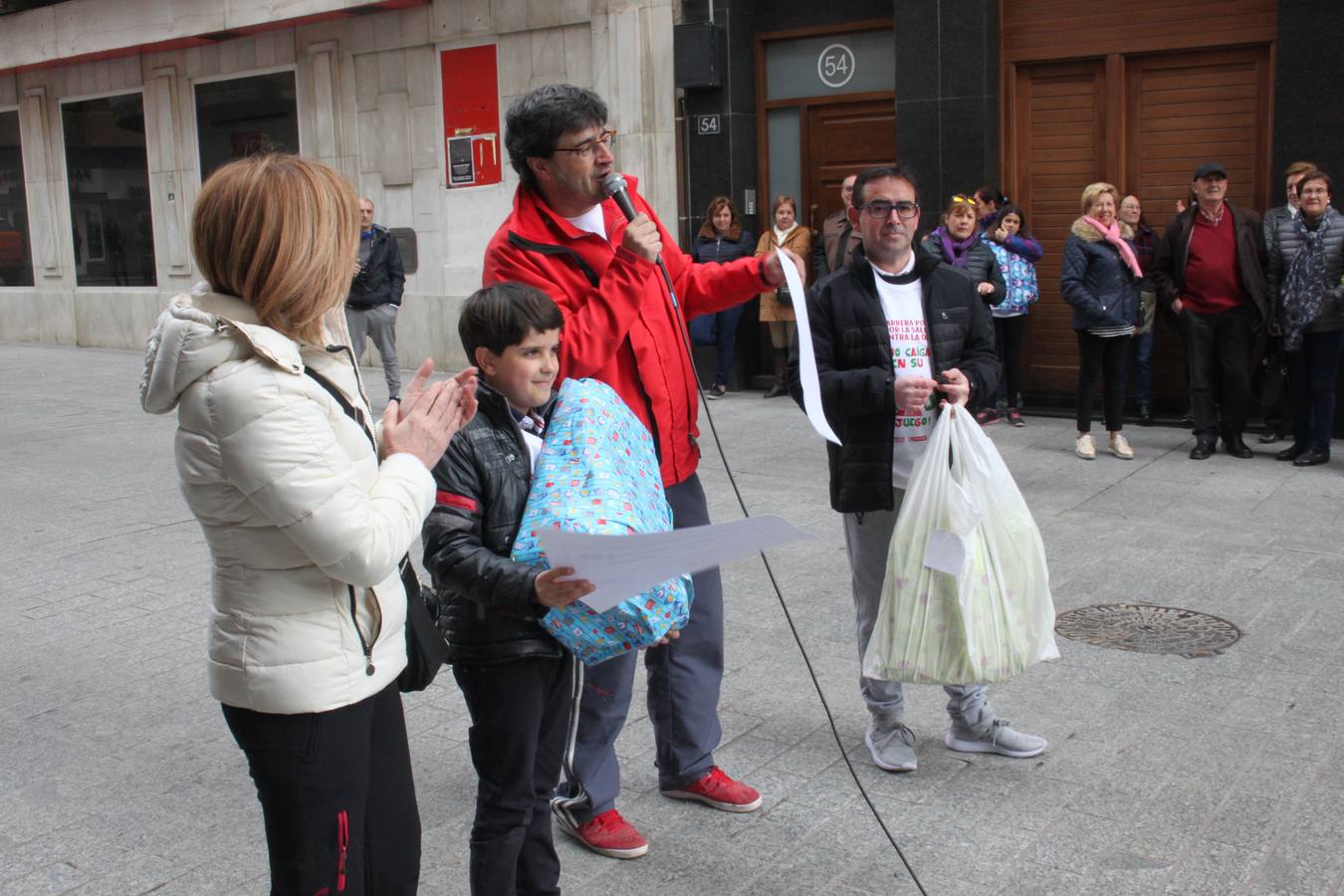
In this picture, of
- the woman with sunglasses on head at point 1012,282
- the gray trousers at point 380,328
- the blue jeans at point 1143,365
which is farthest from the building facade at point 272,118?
the blue jeans at point 1143,365

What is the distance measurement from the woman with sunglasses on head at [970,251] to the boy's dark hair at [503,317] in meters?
7.62

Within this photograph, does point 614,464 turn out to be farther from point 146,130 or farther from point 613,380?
point 146,130

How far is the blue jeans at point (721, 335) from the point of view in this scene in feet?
41.9

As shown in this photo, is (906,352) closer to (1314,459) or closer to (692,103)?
(1314,459)

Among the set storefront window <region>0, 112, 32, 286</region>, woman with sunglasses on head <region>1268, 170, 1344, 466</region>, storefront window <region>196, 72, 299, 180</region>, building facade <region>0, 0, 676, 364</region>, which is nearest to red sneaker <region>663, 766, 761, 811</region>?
woman with sunglasses on head <region>1268, 170, 1344, 466</region>

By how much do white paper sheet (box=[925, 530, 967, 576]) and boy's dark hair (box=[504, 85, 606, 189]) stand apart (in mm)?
1556

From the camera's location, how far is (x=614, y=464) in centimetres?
294

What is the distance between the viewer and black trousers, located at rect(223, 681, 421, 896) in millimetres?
2408

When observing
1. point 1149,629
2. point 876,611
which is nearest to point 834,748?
point 876,611

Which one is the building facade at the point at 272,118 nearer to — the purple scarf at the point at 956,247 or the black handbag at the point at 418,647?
the purple scarf at the point at 956,247

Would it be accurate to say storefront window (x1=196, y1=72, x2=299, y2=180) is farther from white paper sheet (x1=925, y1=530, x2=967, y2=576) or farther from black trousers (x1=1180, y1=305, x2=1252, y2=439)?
white paper sheet (x1=925, y1=530, x2=967, y2=576)

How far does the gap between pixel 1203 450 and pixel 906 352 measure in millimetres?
5780

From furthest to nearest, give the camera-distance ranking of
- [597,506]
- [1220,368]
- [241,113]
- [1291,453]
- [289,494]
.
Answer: [241,113]
[1220,368]
[1291,453]
[597,506]
[289,494]

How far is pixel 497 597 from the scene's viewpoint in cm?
281
